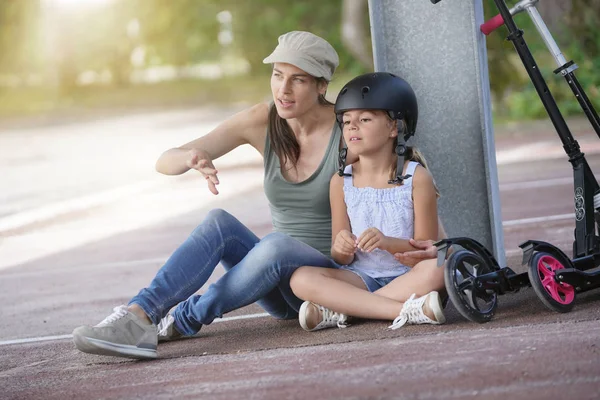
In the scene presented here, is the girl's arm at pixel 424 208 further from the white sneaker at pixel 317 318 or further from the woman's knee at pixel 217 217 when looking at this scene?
the woman's knee at pixel 217 217

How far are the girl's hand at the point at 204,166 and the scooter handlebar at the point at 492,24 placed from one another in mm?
1552

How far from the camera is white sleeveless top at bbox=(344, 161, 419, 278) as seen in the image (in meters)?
5.50

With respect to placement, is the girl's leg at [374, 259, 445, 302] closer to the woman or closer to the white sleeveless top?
the white sleeveless top

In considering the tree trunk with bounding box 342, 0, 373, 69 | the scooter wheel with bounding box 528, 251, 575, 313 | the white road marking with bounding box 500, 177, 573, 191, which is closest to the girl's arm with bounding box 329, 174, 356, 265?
the scooter wheel with bounding box 528, 251, 575, 313

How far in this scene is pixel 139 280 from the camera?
8367 millimetres

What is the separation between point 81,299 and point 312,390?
143 inches

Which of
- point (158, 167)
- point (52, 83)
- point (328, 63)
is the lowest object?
point (158, 167)

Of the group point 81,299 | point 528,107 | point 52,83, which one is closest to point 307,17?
point 52,83

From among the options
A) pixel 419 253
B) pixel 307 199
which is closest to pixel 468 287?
pixel 419 253

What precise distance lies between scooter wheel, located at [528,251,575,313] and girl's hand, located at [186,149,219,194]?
4.98ft

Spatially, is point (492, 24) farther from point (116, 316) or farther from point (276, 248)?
point (116, 316)

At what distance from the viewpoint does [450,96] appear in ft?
20.9

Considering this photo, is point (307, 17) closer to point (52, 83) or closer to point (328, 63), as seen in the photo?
point (52, 83)

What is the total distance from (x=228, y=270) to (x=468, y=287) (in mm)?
1217
